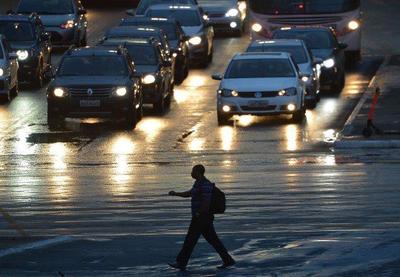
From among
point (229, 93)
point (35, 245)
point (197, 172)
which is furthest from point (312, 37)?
point (197, 172)

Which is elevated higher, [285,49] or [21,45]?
[285,49]

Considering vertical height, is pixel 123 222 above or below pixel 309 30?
above

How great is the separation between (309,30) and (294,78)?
25.2 ft

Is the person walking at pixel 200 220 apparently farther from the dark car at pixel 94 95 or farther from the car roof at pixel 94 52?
the car roof at pixel 94 52

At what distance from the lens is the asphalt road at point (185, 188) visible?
18.5 m

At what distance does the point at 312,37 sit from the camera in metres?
42.3

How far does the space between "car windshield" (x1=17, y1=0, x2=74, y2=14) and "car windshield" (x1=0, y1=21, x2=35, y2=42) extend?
19.0ft

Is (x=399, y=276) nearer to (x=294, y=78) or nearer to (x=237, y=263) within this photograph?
(x=237, y=263)

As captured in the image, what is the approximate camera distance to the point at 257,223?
21.0 m

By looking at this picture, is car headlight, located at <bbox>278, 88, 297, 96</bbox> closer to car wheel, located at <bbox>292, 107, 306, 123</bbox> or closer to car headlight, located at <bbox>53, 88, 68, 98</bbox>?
car wheel, located at <bbox>292, 107, 306, 123</bbox>

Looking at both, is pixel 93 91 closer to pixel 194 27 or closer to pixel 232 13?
pixel 194 27

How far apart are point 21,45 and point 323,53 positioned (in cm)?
793

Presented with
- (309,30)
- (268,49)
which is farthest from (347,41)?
(268,49)

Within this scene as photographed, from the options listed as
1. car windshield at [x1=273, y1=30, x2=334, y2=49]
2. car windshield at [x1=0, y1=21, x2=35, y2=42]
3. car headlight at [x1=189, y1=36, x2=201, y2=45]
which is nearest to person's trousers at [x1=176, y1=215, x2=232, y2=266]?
car windshield at [x1=273, y1=30, x2=334, y2=49]
